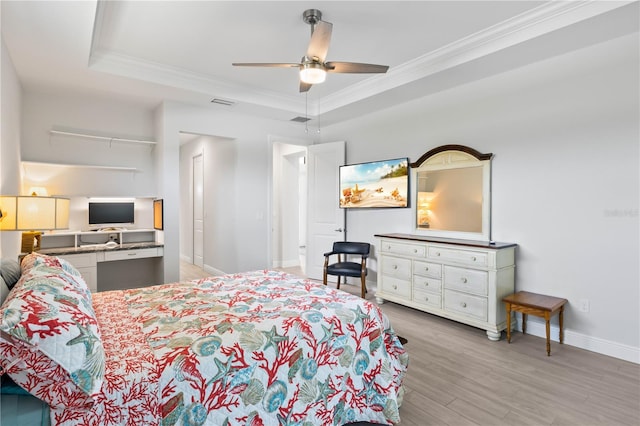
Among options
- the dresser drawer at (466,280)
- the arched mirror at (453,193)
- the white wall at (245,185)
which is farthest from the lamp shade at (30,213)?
the arched mirror at (453,193)

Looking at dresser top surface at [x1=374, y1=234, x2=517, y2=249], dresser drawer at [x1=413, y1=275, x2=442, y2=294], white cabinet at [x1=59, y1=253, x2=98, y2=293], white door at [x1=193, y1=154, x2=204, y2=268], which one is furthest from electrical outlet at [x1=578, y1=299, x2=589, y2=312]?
white door at [x1=193, y1=154, x2=204, y2=268]

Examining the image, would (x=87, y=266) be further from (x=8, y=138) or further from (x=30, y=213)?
(x=30, y=213)

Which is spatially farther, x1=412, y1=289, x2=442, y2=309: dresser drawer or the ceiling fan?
x1=412, y1=289, x2=442, y2=309: dresser drawer

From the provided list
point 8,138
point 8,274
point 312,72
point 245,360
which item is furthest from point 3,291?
point 312,72

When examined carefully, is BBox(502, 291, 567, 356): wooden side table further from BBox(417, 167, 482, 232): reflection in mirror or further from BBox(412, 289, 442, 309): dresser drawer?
BBox(417, 167, 482, 232): reflection in mirror

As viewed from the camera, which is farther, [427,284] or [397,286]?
[397,286]

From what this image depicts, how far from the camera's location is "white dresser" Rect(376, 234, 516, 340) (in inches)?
127

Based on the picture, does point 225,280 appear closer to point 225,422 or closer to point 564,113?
point 225,422

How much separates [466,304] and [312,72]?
272 centimetres

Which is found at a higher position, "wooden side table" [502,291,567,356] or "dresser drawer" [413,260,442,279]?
"dresser drawer" [413,260,442,279]

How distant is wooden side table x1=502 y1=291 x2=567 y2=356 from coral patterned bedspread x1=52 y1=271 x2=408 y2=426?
1.55 m

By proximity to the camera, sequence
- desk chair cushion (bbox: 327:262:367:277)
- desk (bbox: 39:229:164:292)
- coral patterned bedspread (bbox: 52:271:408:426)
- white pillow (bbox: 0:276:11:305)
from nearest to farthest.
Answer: coral patterned bedspread (bbox: 52:271:408:426)
white pillow (bbox: 0:276:11:305)
desk (bbox: 39:229:164:292)
desk chair cushion (bbox: 327:262:367:277)

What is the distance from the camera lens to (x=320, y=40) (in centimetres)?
240

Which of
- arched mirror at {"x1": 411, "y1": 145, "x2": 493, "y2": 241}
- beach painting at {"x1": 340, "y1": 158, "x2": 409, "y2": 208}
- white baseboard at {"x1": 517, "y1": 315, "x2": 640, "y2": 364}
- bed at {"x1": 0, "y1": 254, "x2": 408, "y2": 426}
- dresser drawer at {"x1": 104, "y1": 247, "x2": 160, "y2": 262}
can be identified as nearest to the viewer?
bed at {"x1": 0, "y1": 254, "x2": 408, "y2": 426}
